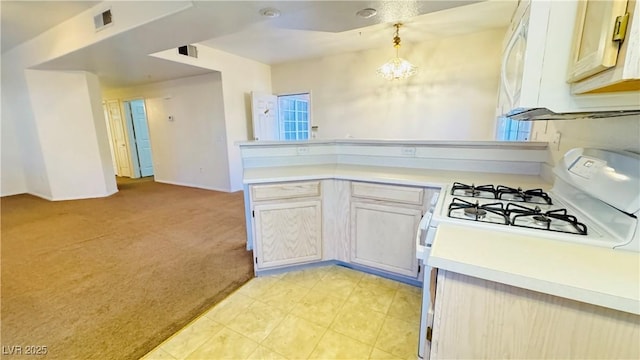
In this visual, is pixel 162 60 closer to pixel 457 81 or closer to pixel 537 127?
pixel 457 81

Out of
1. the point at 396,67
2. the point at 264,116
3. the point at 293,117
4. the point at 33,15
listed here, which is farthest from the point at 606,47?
the point at 293,117

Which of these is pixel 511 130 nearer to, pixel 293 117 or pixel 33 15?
pixel 293 117

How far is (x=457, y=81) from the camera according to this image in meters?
4.15

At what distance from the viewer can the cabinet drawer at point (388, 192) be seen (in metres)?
1.88

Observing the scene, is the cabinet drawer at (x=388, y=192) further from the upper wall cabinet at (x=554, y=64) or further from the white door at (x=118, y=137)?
the white door at (x=118, y=137)

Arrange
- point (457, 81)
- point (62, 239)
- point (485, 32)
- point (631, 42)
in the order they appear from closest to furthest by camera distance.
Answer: point (631, 42) < point (62, 239) < point (485, 32) < point (457, 81)

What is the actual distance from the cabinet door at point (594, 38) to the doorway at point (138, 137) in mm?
7514

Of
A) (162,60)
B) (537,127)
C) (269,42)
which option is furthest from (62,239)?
(537,127)

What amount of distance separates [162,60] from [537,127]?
15.7ft

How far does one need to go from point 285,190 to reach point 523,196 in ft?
4.96

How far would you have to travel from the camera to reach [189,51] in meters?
4.19

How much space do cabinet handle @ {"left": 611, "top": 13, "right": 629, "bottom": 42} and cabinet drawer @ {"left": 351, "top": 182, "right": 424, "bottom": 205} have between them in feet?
4.15

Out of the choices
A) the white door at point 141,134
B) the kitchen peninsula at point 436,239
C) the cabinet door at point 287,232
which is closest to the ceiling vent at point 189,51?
the kitchen peninsula at point 436,239

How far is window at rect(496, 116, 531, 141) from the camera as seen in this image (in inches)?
126
